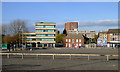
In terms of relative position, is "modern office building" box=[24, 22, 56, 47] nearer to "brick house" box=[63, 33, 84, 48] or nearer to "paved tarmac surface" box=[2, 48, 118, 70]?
→ "brick house" box=[63, 33, 84, 48]

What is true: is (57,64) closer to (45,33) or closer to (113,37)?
(45,33)

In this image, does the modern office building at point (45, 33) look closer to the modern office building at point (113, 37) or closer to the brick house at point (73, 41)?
the brick house at point (73, 41)

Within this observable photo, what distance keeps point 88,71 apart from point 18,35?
61.7 m

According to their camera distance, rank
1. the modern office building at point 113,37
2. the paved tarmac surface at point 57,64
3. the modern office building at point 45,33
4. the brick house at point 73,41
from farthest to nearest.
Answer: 1. the modern office building at point 113,37
2. the modern office building at point 45,33
3. the brick house at point 73,41
4. the paved tarmac surface at point 57,64

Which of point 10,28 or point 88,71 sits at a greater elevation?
point 10,28

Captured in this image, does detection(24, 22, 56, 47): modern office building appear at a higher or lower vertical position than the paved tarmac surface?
higher

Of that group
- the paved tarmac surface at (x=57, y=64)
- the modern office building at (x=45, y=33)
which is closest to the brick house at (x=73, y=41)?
the modern office building at (x=45, y=33)

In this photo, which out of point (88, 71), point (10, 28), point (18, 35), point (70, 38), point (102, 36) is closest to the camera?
point (88, 71)

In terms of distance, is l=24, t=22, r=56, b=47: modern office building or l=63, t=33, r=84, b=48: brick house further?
l=24, t=22, r=56, b=47: modern office building

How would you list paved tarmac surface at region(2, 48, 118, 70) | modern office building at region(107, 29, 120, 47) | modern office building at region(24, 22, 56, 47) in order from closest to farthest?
paved tarmac surface at region(2, 48, 118, 70), modern office building at region(24, 22, 56, 47), modern office building at region(107, 29, 120, 47)

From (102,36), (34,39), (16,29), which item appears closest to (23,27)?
(16,29)

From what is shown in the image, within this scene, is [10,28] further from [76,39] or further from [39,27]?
[76,39]

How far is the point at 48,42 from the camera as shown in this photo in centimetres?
9931

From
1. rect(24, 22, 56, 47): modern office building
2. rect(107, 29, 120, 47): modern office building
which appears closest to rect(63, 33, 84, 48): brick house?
rect(24, 22, 56, 47): modern office building
